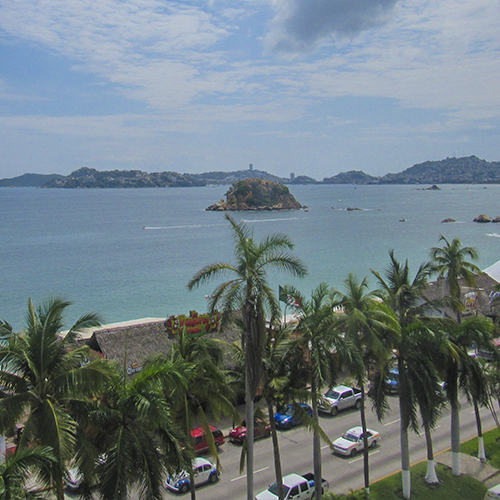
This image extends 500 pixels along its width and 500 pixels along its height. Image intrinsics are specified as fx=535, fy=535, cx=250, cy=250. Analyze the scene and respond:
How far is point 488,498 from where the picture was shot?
18.2 m

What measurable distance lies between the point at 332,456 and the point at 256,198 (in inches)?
6759

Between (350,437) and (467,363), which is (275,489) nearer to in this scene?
(350,437)

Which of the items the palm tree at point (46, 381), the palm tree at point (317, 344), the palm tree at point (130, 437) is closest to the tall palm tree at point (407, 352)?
the palm tree at point (317, 344)

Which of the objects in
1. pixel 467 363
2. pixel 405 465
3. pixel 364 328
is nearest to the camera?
pixel 364 328

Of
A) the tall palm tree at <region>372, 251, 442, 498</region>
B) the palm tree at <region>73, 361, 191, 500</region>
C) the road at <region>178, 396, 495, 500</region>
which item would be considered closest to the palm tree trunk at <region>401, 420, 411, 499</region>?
the tall palm tree at <region>372, 251, 442, 498</region>

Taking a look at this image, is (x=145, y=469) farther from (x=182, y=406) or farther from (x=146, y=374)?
(x=182, y=406)

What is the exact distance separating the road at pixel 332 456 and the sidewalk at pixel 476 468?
88 cm

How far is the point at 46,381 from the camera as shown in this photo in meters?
11.3

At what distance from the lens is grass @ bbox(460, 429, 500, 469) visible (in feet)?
71.8

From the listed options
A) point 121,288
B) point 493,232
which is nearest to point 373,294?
point 121,288

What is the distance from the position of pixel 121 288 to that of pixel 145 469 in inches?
2350

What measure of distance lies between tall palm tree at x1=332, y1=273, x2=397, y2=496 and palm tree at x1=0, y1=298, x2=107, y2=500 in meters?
8.07

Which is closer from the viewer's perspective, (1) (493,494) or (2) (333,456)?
(1) (493,494)

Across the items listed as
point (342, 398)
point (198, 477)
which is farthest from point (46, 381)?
point (342, 398)
